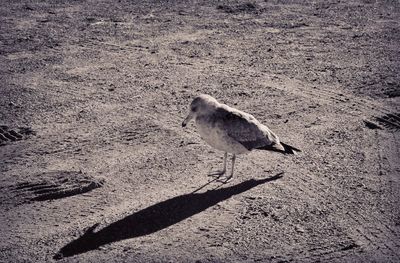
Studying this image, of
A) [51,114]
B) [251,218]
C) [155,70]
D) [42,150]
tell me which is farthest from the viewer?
[155,70]

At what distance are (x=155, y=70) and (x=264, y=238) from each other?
583cm

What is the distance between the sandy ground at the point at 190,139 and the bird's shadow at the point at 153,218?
0.02 metres

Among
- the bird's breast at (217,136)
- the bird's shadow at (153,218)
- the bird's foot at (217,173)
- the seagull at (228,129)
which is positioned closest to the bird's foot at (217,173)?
the bird's foot at (217,173)

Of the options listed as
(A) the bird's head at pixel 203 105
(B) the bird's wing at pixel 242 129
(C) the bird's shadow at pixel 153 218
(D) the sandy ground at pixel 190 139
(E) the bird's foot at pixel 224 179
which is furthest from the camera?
(E) the bird's foot at pixel 224 179

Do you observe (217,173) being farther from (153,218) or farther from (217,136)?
(153,218)

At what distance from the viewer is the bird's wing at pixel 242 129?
22.3 feet

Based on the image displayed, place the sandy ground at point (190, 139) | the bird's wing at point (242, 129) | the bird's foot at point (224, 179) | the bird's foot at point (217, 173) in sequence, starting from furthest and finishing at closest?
1. the bird's foot at point (217, 173)
2. the bird's foot at point (224, 179)
3. the bird's wing at point (242, 129)
4. the sandy ground at point (190, 139)

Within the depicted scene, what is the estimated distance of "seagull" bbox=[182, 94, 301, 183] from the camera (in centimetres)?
680

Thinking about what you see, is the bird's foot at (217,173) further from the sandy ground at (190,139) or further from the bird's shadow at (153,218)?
the bird's shadow at (153,218)

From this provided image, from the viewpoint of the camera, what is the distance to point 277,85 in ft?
33.5

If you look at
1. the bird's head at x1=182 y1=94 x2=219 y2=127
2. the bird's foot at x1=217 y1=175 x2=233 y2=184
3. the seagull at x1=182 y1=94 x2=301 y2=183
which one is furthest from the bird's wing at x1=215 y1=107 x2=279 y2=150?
the bird's foot at x1=217 y1=175 x2=233 y2=184

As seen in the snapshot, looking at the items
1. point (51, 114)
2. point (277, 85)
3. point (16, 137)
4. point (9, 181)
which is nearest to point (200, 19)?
point (277, 85)

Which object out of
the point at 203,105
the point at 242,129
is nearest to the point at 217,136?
the point at 242,129

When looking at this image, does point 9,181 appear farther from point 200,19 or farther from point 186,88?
point 200,19
